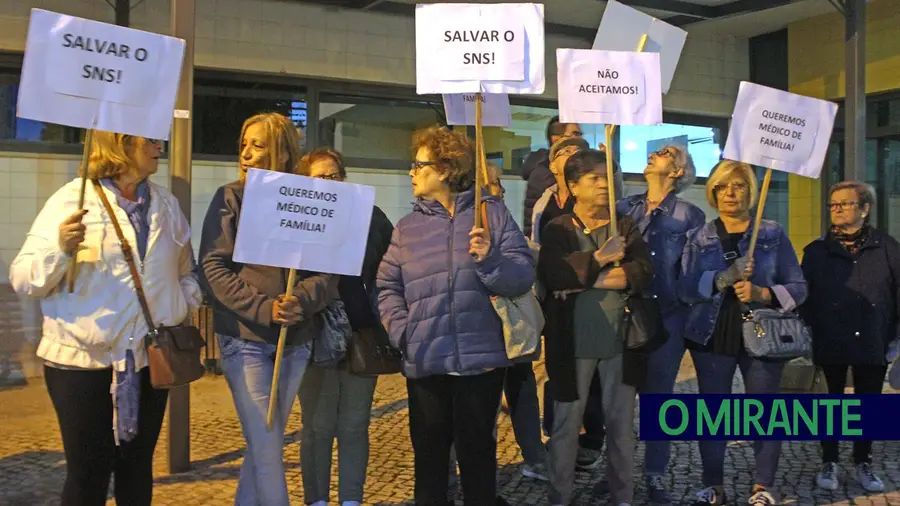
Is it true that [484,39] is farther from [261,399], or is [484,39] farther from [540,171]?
[540,171]

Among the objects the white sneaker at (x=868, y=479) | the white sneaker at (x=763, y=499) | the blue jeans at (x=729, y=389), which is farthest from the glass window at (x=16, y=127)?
the white sneaker at (x=868, y=479)

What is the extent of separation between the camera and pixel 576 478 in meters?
5.20

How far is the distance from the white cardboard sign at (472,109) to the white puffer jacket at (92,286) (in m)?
2.33

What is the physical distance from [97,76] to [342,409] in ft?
5.84

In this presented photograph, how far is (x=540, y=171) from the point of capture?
5.70m

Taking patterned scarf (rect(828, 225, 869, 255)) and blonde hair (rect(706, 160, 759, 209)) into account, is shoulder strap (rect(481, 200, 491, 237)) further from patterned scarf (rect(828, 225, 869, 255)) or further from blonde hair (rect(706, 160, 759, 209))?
patterned scarf (rect(828, 225, 869, 255))

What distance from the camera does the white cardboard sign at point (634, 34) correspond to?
480 cm

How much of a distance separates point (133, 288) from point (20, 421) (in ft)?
13.1

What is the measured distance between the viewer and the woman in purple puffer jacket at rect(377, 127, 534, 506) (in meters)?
3.68

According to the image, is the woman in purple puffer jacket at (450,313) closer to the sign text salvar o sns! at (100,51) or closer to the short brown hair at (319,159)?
the short brown hair at (319,159)

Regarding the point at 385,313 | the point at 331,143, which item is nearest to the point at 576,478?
the point at 385,313

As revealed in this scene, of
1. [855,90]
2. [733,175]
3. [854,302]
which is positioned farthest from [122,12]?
[855,90]

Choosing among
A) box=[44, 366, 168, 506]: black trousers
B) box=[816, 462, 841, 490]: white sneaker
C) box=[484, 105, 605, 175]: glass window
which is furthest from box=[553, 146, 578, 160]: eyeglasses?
box=[484, 105, 605, 175]: glass window

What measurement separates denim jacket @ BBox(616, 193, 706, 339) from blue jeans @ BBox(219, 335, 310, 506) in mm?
1981
